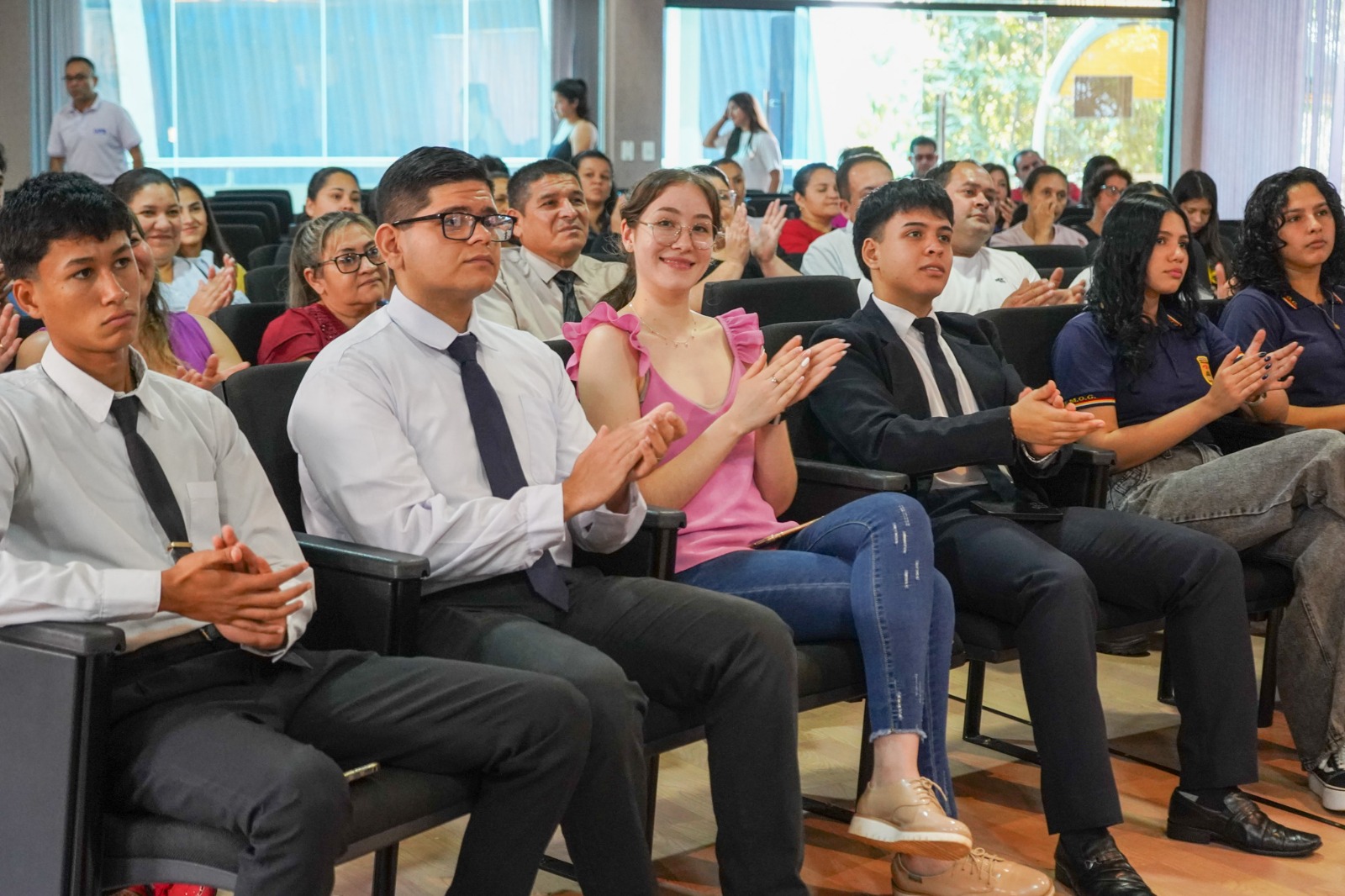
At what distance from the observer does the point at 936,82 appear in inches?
455

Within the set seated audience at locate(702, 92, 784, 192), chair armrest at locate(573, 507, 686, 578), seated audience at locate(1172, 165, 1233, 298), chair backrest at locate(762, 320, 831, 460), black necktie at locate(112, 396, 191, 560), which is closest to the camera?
black necktie at locate(112, 396, 191, 560)

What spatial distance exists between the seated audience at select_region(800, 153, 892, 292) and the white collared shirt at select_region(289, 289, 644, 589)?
68.1 inches

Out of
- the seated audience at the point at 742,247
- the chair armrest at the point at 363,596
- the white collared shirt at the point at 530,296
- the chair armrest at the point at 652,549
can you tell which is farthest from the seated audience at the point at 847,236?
the chair armrest at the point at 363,596

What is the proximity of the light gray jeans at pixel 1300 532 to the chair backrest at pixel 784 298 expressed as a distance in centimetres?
98

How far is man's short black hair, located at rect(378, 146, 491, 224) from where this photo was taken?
2.18 meters

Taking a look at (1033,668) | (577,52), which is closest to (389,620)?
(1033,668)

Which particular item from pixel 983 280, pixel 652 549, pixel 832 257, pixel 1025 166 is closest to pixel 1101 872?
pixel 652 549

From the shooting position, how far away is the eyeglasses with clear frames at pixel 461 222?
7.13 ft

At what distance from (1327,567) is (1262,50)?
9458 millimetres

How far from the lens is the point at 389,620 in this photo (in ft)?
6.21

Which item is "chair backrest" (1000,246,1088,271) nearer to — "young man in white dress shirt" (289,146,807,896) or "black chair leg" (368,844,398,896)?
"young man in white dress shirt" (289,146,807,896)

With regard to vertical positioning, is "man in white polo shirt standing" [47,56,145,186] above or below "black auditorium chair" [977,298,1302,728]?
above

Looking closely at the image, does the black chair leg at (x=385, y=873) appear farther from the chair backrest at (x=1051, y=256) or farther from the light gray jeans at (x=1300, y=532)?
the chair backrest at (x=1051, y=256)

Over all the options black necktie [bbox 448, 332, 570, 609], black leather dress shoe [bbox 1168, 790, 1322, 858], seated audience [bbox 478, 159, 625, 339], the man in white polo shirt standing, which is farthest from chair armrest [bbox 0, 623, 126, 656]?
the man in white polo shirt standing
